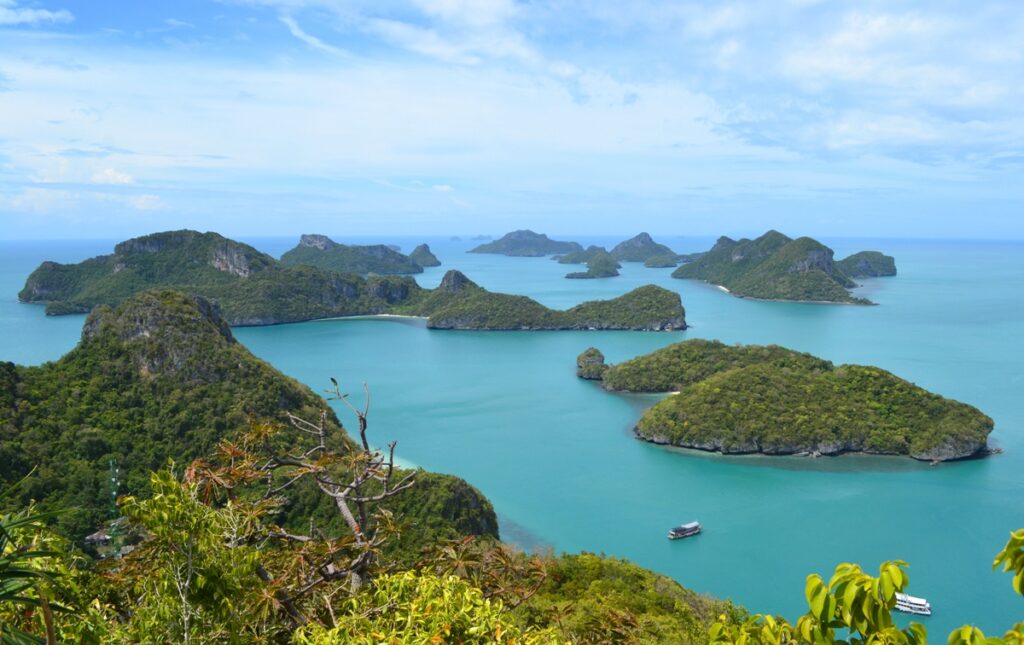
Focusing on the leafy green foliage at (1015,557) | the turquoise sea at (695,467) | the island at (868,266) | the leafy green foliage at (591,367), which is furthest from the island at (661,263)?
the leafy green foliage at (1015,557)

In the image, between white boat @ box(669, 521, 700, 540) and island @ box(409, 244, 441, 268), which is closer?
white boat @ box(669, 521, 700, 540)

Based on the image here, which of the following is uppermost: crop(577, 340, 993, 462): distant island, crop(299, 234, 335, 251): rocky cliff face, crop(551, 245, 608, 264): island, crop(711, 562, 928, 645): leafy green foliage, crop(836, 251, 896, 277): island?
crop(299, 234, 335, 251): rocky cliff face

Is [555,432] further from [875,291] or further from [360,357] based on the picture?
[875,291]

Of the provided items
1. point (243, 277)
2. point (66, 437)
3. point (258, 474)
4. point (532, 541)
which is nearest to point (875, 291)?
point (243, 277)

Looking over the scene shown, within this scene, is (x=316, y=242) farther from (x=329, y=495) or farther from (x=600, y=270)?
(x=329, y=495)

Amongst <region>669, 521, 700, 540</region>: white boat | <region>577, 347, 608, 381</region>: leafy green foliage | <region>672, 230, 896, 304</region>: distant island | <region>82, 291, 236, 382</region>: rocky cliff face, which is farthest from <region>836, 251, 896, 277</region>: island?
<region>82, 291, 236, 382</region>: rocky cliff face

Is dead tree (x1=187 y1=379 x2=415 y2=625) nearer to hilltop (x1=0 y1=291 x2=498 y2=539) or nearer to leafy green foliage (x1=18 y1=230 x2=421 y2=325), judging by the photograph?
hilltop (x1=0 y1=291 x2=498 y2=539)
